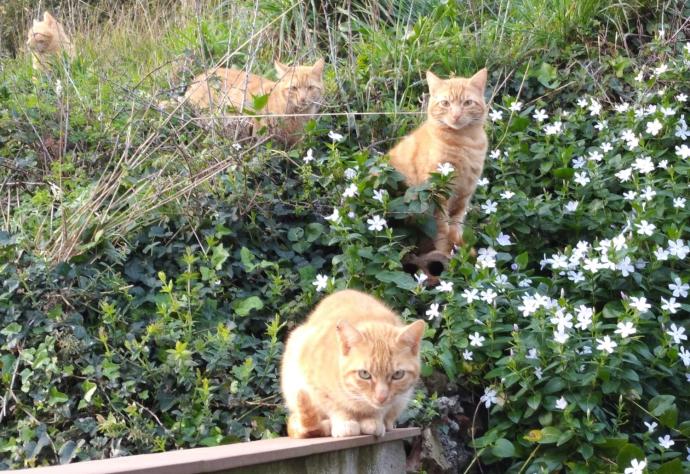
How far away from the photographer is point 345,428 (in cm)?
346

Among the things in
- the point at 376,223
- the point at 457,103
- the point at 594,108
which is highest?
the point at 457,103

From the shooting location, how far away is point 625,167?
5.71 meters

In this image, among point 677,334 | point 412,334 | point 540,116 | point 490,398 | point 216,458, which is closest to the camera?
point 216,458

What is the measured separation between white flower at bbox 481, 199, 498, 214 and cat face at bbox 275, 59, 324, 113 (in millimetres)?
1503

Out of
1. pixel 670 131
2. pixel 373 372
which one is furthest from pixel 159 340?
pixel 670 131

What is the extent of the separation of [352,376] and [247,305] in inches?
53.9

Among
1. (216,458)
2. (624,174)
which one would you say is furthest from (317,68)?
(216,458)

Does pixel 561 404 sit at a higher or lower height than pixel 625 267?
lower

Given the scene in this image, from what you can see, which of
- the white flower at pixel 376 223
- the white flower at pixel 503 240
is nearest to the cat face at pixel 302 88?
the white flower at pixel 376 223

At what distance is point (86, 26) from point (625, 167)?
5.62 metres

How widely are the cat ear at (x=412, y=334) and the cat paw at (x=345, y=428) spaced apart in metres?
0.35

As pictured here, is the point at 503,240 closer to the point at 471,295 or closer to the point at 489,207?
the point at 489,207

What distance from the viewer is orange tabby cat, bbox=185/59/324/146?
19.5ft

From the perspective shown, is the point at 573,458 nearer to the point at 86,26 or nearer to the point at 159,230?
the point at 159,230
